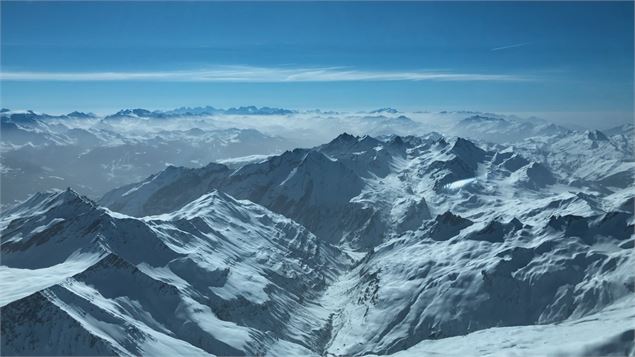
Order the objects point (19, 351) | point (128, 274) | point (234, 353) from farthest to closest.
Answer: point (128, 274) → point (234, 353) → point (19, 351)

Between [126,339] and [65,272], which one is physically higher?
[65,272]

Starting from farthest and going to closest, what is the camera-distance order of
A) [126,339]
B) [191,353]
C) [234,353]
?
[234,353] < [191,353] < [126,339]

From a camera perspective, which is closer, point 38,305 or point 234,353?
point 38,305

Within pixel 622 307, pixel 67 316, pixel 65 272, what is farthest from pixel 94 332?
pixel 622 307

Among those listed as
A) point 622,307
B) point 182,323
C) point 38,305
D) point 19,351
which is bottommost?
point 622,307

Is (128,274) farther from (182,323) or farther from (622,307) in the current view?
(622,307)

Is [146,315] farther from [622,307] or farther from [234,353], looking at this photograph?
[622,307]

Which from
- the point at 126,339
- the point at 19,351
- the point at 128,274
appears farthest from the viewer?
the point at 128,274

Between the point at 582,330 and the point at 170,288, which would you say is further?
the point at 170,288

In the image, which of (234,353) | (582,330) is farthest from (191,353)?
(582,330)
